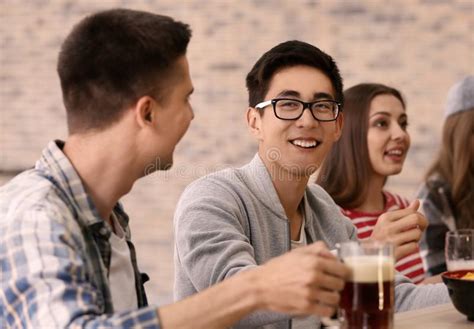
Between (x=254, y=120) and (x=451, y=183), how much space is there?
5.01ft

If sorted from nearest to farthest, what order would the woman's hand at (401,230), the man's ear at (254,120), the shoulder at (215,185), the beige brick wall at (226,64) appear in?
the woman's hand at (401,230), the shoulder at (215,185), the man's ear at (254,120), the beige brick wall at (226,64)

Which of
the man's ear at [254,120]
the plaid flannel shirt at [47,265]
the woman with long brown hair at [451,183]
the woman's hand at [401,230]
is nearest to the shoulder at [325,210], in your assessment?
the man's ear at [254,120]

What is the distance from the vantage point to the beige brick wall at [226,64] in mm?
5031

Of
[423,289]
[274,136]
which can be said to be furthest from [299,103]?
[423,289]

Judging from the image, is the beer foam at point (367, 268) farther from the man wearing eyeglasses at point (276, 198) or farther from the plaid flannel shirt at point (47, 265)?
the man wearing eyeglasses at point (276, 198)

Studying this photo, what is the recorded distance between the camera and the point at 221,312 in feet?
4.08

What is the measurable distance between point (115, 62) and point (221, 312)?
0.52m

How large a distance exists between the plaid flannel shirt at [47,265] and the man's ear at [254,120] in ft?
3.44

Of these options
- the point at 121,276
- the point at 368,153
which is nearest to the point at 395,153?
the point at 368,153

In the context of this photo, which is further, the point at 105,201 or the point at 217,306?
the point at 105,201

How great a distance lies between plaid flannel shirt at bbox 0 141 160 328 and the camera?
118cm

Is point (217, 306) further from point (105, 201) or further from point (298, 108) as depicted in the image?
point (298, 108)

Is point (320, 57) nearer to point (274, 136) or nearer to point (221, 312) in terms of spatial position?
point (274, 136)

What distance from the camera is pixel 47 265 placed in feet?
3.93
